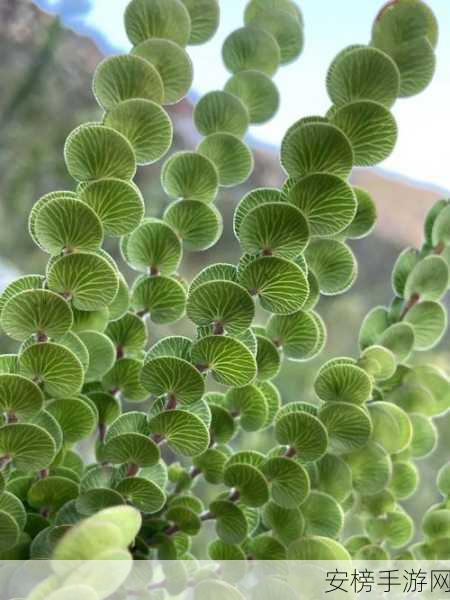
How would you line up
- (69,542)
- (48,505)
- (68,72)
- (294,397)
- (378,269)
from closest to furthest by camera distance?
(69,542) < (48,505) < (294,397) < (68,72) < (378,269)

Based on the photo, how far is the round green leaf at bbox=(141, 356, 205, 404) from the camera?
0.71 ft

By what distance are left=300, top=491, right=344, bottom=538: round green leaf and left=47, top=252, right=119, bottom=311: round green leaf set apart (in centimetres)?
11

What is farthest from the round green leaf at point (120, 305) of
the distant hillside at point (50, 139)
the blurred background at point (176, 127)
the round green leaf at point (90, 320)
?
the distant hillside at point (50, 139)

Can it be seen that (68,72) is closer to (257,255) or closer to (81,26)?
(81,26)

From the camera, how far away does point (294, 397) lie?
63cm

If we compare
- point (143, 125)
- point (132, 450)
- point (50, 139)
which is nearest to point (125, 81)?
point (143, 125)

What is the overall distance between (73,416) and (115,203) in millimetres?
77

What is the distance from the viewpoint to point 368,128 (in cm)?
23

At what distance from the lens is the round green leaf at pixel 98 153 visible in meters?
0.21

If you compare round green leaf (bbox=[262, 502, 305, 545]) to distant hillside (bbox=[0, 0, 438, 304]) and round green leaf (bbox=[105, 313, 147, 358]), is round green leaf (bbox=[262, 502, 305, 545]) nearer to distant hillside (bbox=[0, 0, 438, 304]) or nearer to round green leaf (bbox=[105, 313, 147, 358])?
round green leaf (bbox=[105, 313, 147, 358])

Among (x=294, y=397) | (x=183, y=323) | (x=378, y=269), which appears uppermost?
(x=378, y=269)

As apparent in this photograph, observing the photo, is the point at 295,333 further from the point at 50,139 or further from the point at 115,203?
the point at 50,139

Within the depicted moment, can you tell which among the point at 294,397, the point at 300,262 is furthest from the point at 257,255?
the point at 294,397

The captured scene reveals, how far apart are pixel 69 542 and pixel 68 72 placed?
729 mm
